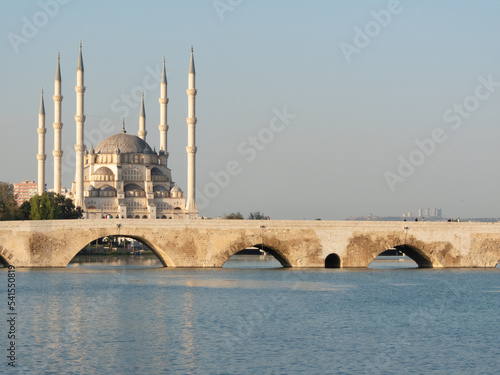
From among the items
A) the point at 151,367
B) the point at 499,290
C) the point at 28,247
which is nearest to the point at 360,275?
the point at 499,290

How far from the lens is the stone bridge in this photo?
51.8 metres

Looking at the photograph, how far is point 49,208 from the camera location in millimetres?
85688

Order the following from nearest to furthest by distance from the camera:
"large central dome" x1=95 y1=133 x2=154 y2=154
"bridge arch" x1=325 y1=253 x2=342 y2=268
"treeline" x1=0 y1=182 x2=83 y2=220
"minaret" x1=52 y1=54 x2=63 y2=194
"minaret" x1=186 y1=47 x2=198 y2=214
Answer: "bridge arch" x1=325 y1=253 x2=342 y2=268 → "treeline" x1=0 y1=182 x2=83 y2=220 → "minaret" x1=52 y1=54 x2=63 y2=194 → "minaret" x1=186 y1=47 x2=198 y2=214 → "large central dome" x1=95 y1=133 x2=154 y2=154

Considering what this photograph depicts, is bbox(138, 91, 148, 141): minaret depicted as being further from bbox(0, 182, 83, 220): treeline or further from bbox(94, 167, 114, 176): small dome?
bbox(0, 182, 83, 220): treeline

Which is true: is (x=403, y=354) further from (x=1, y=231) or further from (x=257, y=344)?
(x=1, y=231)

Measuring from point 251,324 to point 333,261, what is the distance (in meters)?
24.9

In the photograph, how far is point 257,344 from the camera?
28.5 meters

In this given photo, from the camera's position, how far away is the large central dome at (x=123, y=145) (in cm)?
12056

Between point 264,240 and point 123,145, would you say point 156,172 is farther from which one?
point 264,240

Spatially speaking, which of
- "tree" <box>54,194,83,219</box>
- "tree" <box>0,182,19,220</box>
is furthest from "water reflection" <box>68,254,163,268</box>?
"tree" <box>54,194,83,219</box>

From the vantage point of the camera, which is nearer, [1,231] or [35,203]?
[1,231]

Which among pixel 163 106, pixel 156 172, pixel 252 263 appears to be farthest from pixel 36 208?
pixel 156 172

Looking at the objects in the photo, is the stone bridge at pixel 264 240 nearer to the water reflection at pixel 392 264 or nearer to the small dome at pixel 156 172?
the water reflection at pixel 392 264

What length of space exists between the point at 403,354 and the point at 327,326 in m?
5.46
